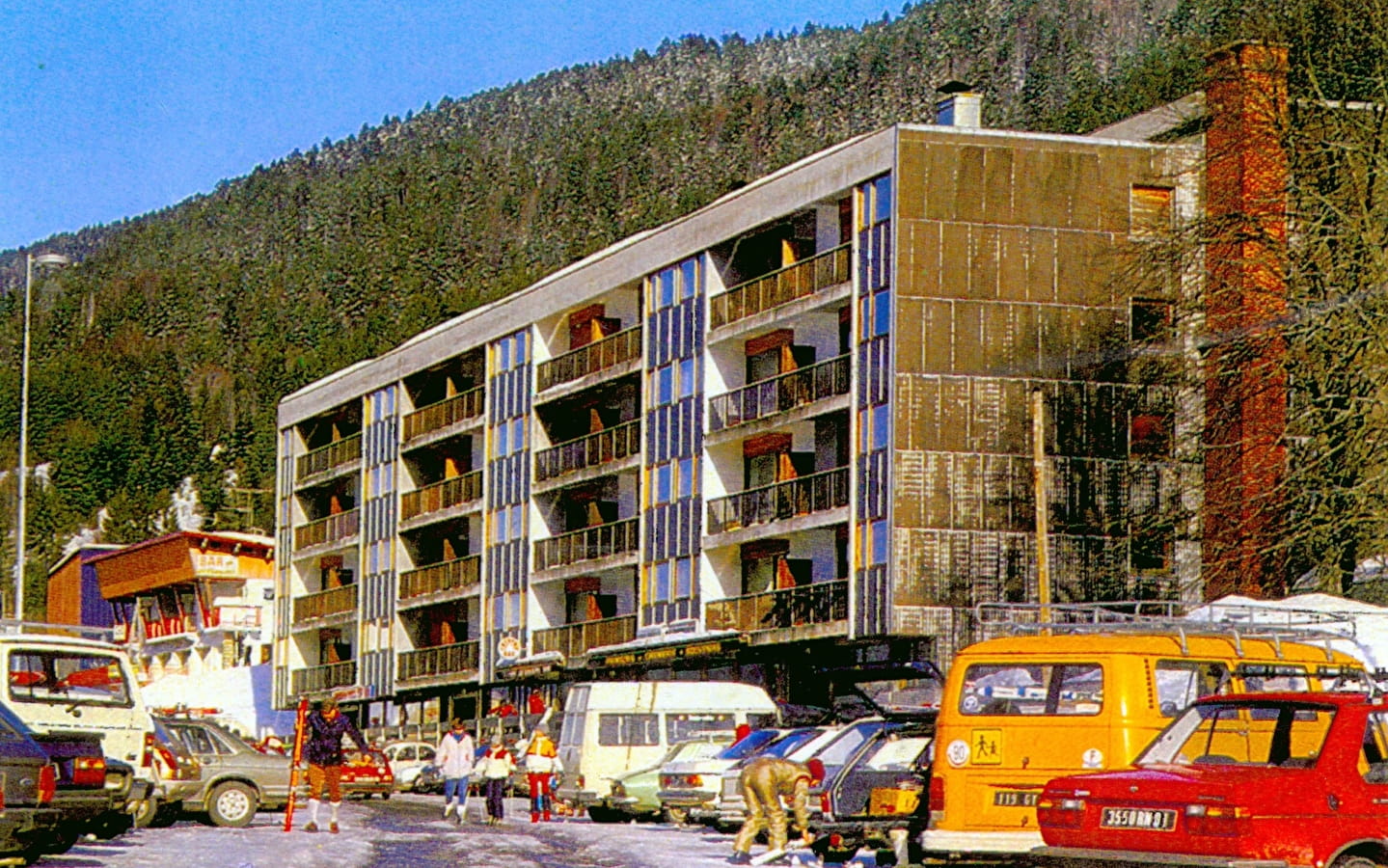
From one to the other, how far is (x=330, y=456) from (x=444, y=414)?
1209 centimetres

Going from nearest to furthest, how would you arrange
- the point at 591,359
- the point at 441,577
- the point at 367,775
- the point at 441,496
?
1. the point at 367,775
2. the point at 591,359
3. the point at 441,577
4. the point at 441,496

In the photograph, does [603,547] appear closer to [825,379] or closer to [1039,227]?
[825,379]

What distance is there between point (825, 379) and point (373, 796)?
14.1 meters

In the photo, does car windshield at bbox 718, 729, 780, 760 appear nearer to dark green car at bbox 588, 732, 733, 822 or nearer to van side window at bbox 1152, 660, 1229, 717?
dark green car at bbox 588, 732, 733, 822

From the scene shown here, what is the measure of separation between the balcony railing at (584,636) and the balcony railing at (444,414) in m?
9.07

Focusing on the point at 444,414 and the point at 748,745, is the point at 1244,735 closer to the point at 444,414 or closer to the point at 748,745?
the point at 748,745

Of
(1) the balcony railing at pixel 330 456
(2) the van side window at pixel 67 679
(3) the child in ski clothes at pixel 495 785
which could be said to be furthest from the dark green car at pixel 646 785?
(1) the balcony railing at pixel 330 456

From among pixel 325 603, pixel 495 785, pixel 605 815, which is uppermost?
pixel 325 603

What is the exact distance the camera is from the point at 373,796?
54.9 m

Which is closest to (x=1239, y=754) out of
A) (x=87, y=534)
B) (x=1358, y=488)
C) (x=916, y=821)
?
(x=916, y=821)

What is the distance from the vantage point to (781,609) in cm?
5497

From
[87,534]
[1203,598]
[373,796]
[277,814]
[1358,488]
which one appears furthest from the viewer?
[87,534]

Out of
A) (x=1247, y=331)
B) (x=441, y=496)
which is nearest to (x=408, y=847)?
(x=1247, y=331)

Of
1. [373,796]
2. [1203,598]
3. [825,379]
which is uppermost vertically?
[825,379]
